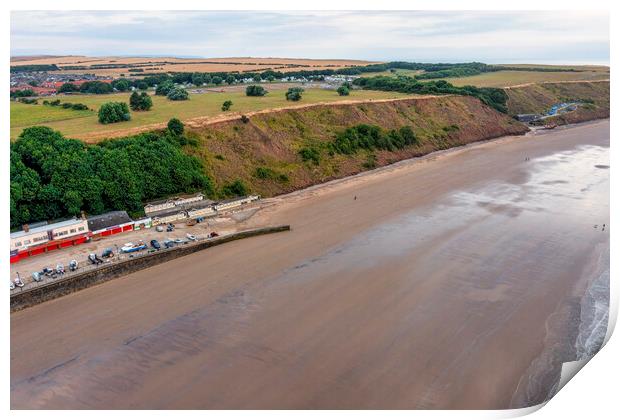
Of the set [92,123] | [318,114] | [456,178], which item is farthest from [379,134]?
[92,123]

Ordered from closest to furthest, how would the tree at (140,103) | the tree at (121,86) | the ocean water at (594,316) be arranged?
the ocean water at (594,316) < the tree at (140,103) < the tree at (121,86)

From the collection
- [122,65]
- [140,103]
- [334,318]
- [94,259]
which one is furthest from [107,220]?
[122,65]

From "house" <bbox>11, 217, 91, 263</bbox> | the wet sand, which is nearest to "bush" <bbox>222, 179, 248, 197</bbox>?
the wet sand

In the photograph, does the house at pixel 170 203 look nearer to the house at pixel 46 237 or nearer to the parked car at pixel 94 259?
the house at pixel 46 237

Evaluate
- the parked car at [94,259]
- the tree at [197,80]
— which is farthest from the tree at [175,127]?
the tree at [197,80]

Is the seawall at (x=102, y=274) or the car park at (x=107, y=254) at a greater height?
the car park at (x=107, y=254)

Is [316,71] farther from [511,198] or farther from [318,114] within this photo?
[511,198]
